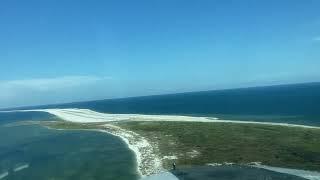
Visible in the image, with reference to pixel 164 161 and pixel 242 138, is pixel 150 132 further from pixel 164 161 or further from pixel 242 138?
pixel 164 161

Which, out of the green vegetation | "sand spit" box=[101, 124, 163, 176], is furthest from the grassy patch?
"sand spit" box=[101, 124, 163, 176]

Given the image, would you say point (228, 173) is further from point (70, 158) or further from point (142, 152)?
point (70, 158)

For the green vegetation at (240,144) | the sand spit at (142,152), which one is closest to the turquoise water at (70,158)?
the sand spit at (142,152)

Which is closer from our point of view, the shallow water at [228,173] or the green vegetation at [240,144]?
the shallow water at [228,173]

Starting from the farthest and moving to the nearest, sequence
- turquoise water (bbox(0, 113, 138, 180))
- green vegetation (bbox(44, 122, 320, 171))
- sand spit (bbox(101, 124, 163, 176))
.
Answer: green vegetation (bbox(44, 122, 320, 171))
turquoise water (bbox(0, 113, 138, 180))
sand spit (bbox(101, 124, 163, 176))

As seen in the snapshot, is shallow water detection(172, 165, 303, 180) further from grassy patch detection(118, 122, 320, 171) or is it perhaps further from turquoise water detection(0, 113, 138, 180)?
turquoise water detection(0, 113, 138, 180)

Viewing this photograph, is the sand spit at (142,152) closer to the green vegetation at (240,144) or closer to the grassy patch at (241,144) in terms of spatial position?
the green vegetation at (240,144)

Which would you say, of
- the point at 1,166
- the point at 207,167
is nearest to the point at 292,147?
the point at 207,167
